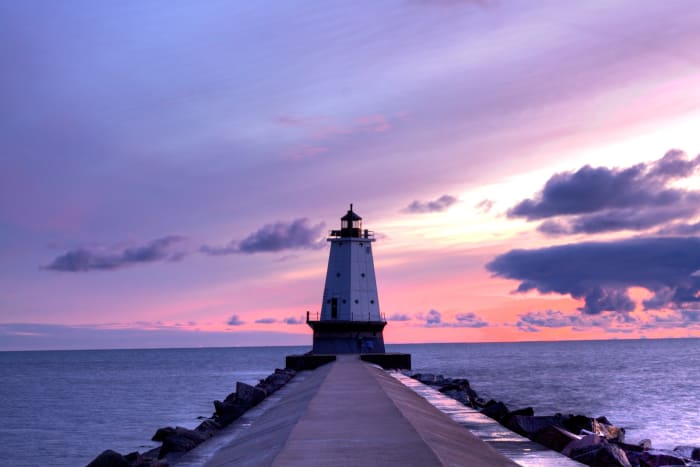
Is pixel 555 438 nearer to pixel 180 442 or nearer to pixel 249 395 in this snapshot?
pixel 180 442

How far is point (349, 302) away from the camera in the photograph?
49500 millimetres

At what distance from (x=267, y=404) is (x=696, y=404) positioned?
2668 cm

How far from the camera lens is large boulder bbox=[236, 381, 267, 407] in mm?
24845

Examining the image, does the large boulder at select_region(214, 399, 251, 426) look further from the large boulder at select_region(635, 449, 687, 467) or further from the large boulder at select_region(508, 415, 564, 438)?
the large boulder at select_region(635, 449, 687, 467)

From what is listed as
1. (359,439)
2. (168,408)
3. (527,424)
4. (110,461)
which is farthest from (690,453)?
(168,408)

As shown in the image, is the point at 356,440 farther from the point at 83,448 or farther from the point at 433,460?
the point at 83,448

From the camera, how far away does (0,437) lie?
1308 inches

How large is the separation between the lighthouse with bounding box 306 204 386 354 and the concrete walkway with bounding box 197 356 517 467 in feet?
106

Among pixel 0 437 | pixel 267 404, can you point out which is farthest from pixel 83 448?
pixel 267 404

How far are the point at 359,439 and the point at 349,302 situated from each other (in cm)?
3864

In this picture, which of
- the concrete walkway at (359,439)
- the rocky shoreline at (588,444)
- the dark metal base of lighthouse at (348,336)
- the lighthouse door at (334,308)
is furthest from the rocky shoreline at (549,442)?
the lighthouse door at (334,308)

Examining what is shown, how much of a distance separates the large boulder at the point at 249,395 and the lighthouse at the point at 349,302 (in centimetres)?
2204

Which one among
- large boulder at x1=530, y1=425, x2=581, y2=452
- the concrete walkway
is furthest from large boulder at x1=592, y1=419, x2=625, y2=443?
the concrete walkway

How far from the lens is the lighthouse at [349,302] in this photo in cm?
4925
